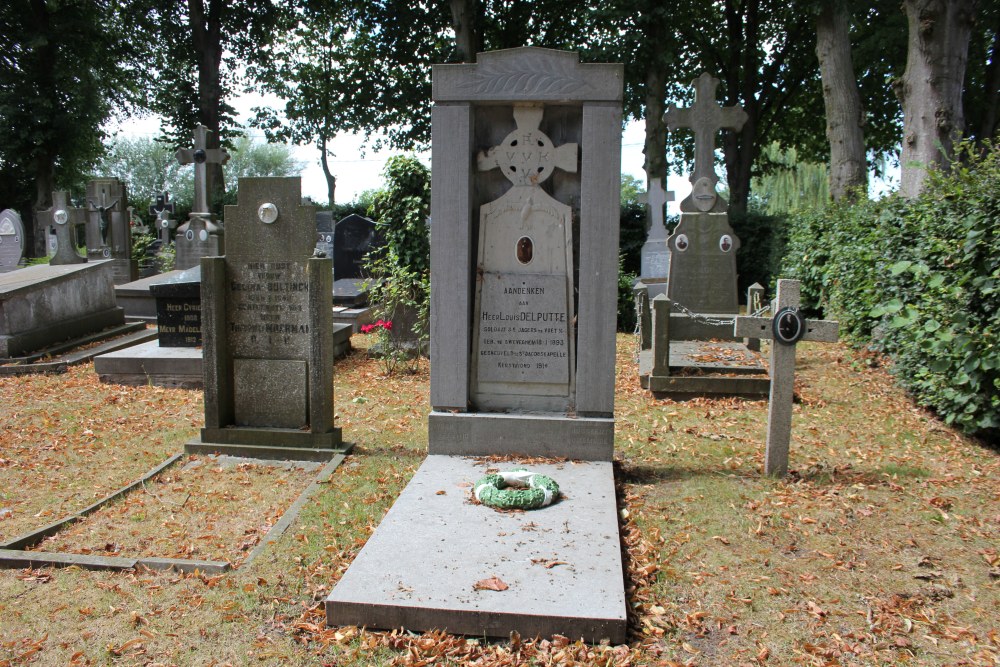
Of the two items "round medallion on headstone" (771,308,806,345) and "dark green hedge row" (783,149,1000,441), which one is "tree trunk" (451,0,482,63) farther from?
"round medallion on headstone" (771,308,806,345)

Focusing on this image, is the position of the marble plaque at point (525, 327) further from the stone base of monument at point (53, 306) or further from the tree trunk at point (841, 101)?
the tree trunk at point (841, 101)

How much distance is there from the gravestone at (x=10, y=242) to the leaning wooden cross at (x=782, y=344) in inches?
635

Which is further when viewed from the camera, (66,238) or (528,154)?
(66,238)

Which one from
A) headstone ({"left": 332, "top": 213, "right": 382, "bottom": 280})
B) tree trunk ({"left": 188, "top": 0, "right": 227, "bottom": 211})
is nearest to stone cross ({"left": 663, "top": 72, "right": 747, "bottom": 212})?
headstone ({"left": 332, "top": 213, "right": 382, "bottom": 280})

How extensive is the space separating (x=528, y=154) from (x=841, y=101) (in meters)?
9.94

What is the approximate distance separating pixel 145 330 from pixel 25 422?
15.6 ft

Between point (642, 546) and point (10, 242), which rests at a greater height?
point (10, 242)

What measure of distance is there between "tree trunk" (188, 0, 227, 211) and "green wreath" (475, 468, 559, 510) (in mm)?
24006

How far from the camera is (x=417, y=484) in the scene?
4.79 meters

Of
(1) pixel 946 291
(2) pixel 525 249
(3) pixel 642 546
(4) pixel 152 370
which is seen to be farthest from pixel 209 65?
(3) pixel 642 546

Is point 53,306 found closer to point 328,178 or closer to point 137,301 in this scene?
point 137,301

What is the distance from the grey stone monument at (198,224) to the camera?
16.1m

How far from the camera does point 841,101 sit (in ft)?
43.5

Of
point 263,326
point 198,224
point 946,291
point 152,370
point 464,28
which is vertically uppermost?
point 464,28
